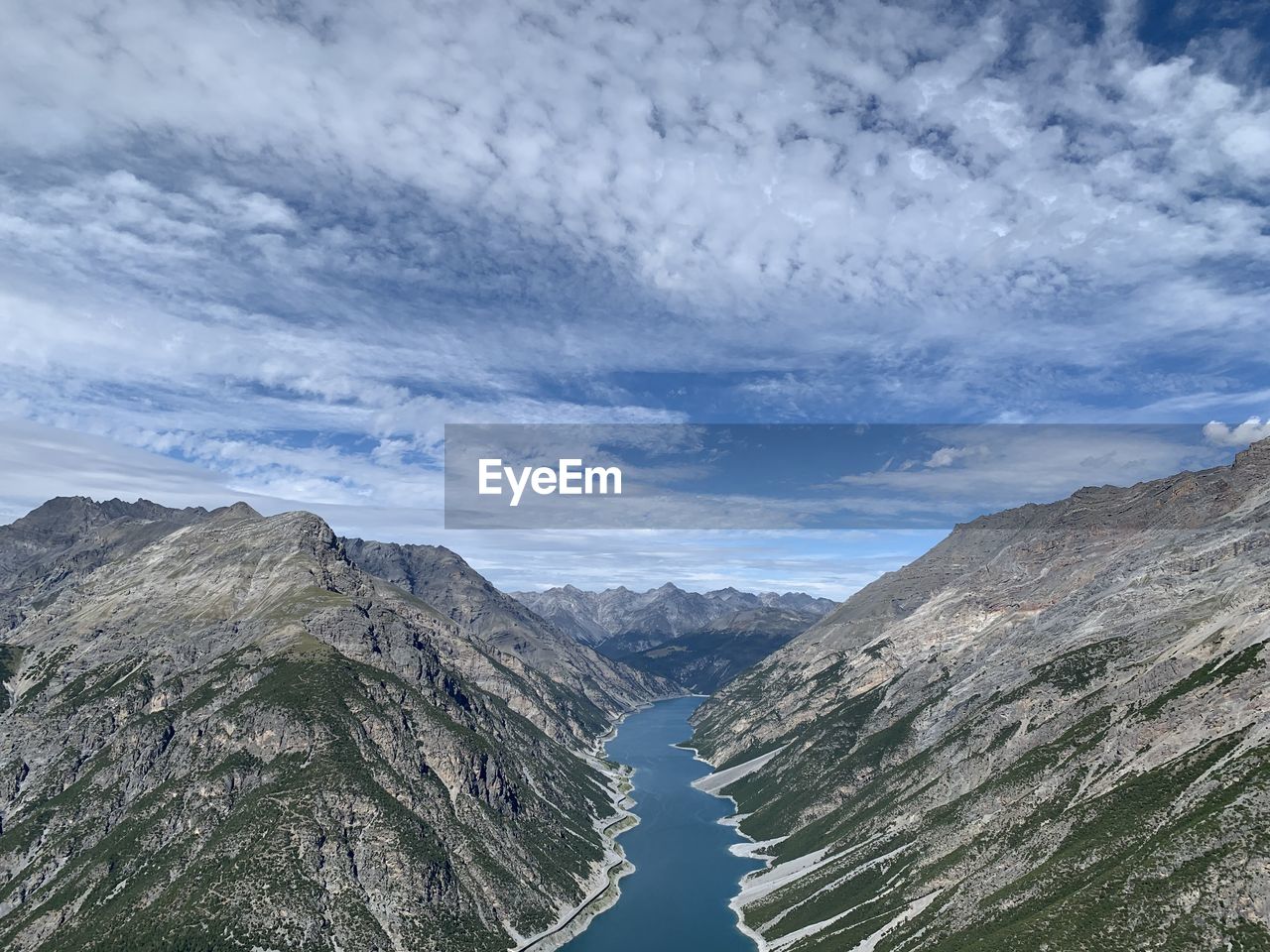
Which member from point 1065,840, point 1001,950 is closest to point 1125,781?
point 1065,840

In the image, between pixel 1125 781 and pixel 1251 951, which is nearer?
pixel 1251 951

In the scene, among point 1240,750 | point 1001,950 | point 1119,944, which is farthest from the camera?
point 1240,750

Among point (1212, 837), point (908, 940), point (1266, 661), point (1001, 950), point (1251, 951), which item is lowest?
point (908, 940)

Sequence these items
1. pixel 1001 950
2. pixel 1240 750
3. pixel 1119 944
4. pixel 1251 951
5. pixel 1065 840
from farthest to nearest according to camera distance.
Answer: pixel 1065 840, pixel 1240 750, pixel 1001 950, pixel 1119 944, pixel 1251 951

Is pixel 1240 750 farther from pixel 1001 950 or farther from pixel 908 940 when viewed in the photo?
pixel 908 940

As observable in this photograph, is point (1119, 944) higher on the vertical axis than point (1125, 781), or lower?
lower

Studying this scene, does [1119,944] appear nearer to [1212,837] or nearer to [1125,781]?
[1212,837]

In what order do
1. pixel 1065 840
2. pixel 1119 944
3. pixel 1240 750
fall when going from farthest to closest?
1. pixel 1065 840
2. pixel 1240 750
3. pixel 1119 944

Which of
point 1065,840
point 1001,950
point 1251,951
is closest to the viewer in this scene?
point 1251,951

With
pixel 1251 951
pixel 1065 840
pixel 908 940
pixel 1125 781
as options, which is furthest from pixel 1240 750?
pixel 908 940
